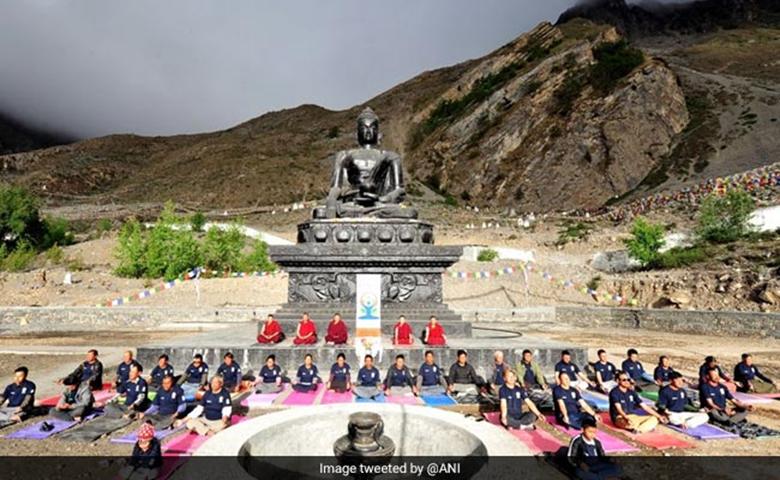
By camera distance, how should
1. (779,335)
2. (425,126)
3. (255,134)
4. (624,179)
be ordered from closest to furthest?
1. (779,335)
2. (624,179)
3. (425,126)
4. (255,134)

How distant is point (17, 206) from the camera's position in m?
36.8

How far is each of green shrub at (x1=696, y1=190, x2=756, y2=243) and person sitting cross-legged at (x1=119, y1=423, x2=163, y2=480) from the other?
103ft

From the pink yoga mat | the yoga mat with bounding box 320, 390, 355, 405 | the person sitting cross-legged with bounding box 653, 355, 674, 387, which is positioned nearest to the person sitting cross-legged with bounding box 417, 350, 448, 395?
the yoga mat with bounding box 320, 390, 355, 405

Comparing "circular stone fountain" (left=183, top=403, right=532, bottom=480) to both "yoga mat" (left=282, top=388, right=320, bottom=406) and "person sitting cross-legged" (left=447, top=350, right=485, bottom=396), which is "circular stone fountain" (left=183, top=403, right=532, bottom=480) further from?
"person sitting cross-legged" (left=447, top=350, right=485, bottom=396)

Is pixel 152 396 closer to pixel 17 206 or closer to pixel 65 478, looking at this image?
pixel 65 478

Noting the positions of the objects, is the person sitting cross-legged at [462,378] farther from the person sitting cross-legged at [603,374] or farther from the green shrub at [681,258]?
the green shrub at [681,258]

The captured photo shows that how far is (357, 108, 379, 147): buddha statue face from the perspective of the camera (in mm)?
12344

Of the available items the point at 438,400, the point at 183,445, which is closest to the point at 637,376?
the point at 438,400

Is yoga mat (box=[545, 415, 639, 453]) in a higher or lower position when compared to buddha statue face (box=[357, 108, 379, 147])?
lower

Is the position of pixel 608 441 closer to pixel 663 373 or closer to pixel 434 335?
pixel 663 373

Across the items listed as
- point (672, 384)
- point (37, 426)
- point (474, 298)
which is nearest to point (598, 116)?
point (474, 298)

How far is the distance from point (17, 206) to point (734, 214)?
166 ft

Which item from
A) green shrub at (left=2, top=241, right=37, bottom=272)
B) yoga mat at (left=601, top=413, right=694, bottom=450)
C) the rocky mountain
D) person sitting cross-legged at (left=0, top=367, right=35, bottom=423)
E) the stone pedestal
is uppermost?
the rocky mountain

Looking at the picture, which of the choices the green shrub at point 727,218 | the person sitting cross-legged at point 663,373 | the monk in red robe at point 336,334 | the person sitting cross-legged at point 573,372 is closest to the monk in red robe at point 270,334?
the monk in red robe at point 336,334
